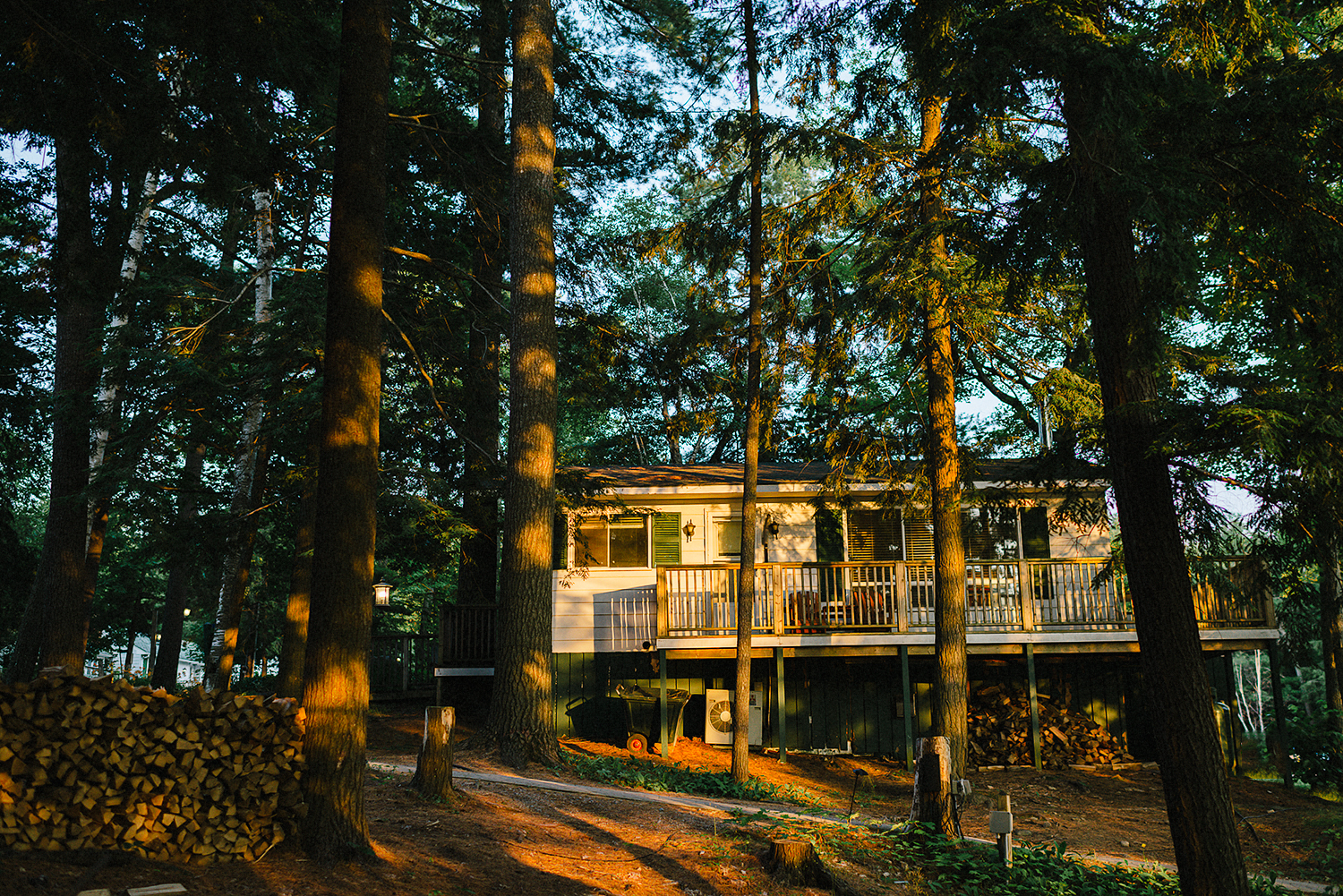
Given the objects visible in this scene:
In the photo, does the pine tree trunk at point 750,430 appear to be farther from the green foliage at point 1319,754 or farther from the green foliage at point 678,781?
the green foliage at point 1319,754

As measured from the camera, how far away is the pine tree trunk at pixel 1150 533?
6.64m

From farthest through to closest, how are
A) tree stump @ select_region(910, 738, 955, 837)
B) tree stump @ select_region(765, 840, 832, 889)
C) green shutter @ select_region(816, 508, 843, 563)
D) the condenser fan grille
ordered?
1. green shutter @ select_region(816, 508, 843, 563)
2. the condenser fan grille
3. tree stump @ select_region(910, 738, 955, 837)
4. tree stump @ select_region(765, 840, 832, 889)

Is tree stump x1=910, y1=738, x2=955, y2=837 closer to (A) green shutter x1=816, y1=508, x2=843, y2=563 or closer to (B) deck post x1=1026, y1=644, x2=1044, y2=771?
(B) deck post x1=1026, y1=644, x2=1044, y2=771

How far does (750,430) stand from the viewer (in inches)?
499

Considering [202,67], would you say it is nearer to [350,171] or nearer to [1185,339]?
[350,171]

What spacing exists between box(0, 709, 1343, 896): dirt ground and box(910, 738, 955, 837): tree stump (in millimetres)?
716

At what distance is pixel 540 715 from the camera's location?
34.8 ft

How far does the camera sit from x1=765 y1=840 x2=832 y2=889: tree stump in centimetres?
698

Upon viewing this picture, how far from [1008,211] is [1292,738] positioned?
1149 centimetres

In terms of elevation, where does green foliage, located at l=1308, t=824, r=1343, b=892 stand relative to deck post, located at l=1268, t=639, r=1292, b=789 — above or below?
below

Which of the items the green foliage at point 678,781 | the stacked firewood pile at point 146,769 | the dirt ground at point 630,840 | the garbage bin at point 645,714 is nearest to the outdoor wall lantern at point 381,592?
the dirt ground at point 630,840

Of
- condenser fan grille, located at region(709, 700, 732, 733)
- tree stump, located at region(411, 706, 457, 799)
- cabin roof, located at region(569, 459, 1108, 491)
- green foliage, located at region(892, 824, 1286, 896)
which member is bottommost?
green foliage, located at region(892, 824, 1286, 896)

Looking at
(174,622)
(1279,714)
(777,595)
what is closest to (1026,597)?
(777,595)

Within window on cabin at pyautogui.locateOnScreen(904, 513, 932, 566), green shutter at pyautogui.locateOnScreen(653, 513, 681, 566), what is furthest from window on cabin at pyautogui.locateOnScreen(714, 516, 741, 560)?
window on cabin at pyautogui.locateOnScreen(904, 513, 932, 566)
